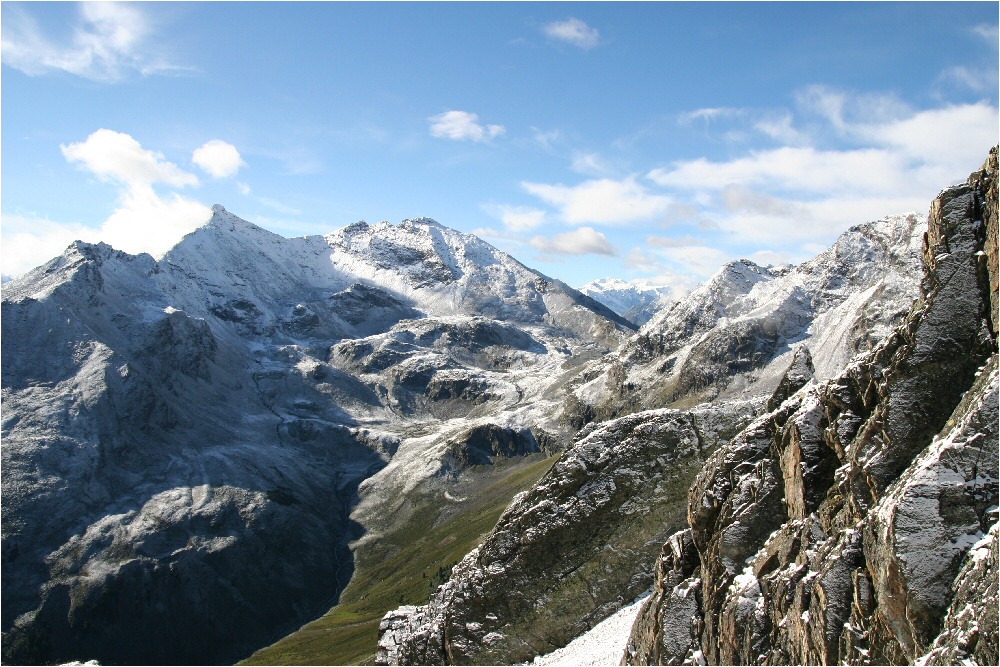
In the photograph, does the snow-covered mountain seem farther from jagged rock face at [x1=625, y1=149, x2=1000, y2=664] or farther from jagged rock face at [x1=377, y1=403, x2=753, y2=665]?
jagged rock face at [x1=377, y1=403, x2=753, y2=665]

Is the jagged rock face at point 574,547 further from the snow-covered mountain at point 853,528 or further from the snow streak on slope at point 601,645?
the snow streak on slope at point 601,645

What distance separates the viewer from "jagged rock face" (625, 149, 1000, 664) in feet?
84.5

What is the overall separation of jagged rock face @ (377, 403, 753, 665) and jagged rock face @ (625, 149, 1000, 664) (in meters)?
13.6

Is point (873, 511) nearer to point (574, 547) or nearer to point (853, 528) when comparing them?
point (853, 528)

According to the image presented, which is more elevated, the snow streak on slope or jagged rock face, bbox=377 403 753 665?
jagged rock face, bbox=377 403 753 665

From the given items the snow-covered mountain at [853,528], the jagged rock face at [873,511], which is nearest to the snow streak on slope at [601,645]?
the snow-covered mountain at [853,528]

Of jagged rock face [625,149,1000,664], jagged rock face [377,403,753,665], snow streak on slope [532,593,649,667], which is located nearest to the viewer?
jagged rock face [625,149,1000,664]

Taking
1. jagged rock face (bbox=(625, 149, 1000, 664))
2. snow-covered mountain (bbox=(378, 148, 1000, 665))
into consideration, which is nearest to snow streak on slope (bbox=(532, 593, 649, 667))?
snow-covered mountain (bbox=(378, 148, 1000, 665))

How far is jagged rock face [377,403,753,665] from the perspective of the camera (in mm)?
58438

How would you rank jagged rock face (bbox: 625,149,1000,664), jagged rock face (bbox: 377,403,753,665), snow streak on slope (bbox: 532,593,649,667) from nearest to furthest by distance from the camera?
1. jagged rock face (bbox: 625,149,1000,664)
2. snow streak on slope (bbox: 532,593,649,667)
3. jagged rock face (bbox: 377,403,753,665)

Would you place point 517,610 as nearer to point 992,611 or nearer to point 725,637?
point 725,637

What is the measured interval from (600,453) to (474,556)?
1513 centimetres

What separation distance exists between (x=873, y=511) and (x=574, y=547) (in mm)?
35211

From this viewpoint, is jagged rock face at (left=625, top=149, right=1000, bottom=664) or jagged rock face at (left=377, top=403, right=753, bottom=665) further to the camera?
jagged rock face at (left=377, top=403, right=753, bottom=665)
